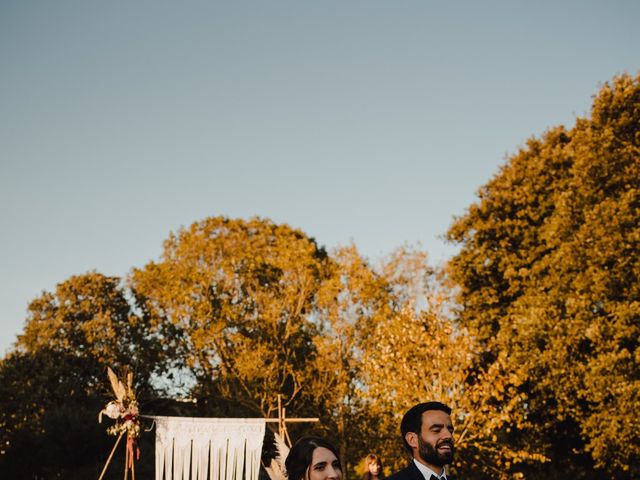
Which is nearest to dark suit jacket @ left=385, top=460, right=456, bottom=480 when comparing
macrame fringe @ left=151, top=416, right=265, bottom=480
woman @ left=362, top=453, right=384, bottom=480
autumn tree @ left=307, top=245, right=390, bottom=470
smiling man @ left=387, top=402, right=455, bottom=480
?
smiling man @ left=387, top=402, right=455, bottom=480

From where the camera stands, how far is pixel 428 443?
454 cm

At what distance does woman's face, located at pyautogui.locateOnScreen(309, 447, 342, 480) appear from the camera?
3.90m

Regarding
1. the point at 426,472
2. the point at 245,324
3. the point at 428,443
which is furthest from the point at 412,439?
the point at 245,324

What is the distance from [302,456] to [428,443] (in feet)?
3.47

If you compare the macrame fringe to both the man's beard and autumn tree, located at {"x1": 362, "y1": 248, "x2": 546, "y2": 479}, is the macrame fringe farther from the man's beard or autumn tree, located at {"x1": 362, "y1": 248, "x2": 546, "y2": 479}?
the man's beard

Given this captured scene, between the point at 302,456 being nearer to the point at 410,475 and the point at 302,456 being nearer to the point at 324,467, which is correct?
the point at 324,467

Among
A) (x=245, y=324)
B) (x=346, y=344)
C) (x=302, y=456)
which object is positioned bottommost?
(x=302, y=456)

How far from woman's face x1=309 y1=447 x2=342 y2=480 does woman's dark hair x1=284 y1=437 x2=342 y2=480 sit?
0.04 m

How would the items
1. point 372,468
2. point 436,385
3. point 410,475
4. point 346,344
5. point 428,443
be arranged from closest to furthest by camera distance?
point 410,475 → point 428,443 → point 372,468 → point 436,385 → point 346,344

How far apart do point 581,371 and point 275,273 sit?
510 inches

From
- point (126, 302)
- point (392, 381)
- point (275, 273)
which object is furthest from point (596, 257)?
point (126, 302)

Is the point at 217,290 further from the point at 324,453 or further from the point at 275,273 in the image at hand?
the point at 324,453

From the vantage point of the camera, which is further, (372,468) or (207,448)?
(207,448)

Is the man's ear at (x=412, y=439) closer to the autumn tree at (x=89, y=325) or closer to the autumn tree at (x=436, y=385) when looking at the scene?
the autumn tree at (x=436, y=385)
